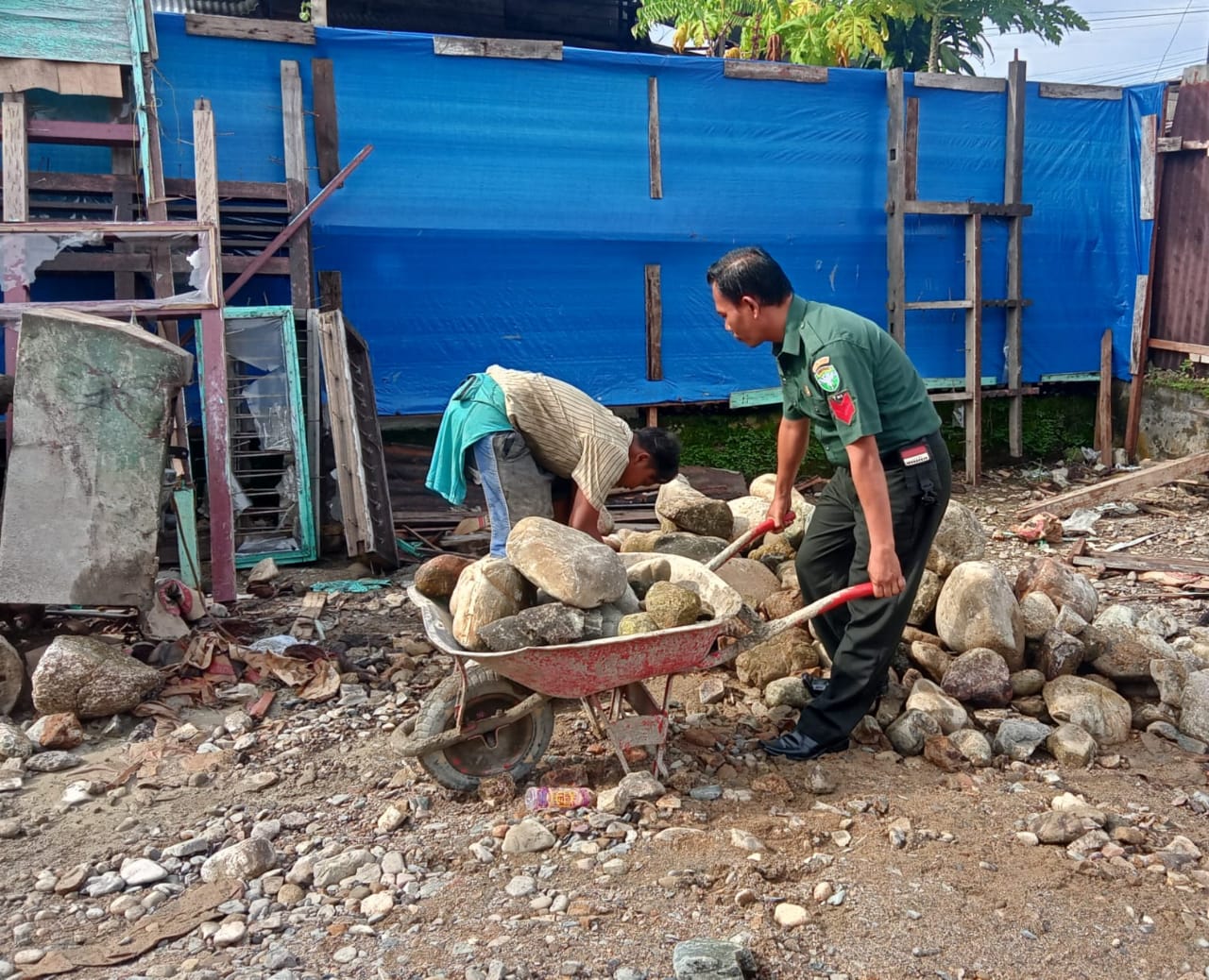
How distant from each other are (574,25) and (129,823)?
440 inches

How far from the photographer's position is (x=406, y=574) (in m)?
6.56

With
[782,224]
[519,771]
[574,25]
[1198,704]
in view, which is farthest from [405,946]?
[574,25]

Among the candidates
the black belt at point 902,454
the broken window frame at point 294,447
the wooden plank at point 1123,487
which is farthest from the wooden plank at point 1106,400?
the broken window frame at point 294,447

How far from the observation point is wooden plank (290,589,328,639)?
17.2 ft

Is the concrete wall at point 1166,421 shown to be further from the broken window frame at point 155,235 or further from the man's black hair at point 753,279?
the broken window frame at point 155,235

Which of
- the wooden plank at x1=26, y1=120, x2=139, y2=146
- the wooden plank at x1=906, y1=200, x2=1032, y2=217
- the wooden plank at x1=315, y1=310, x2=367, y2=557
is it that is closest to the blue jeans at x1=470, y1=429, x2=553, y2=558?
the wooden plank at x1=315, y1=310, x2=367, y2=557

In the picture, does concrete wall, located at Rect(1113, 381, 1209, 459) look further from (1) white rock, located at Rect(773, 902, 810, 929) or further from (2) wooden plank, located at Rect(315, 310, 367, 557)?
(1) white rock, located at Rect(773, 902, 810, 929)

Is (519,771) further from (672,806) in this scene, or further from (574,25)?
(574,25)

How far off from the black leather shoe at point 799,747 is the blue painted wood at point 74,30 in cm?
585

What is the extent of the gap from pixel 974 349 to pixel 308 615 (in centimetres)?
638

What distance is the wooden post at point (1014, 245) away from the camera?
9195mm

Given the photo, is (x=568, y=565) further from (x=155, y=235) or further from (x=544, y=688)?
(x=155, y=235)

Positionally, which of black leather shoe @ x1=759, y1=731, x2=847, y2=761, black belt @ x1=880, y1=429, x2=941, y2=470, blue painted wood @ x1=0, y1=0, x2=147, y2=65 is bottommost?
black leather shoe @ x1=759, y1=731, x2=847, y2=761

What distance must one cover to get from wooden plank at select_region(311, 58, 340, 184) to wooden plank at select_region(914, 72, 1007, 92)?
16.1ft
